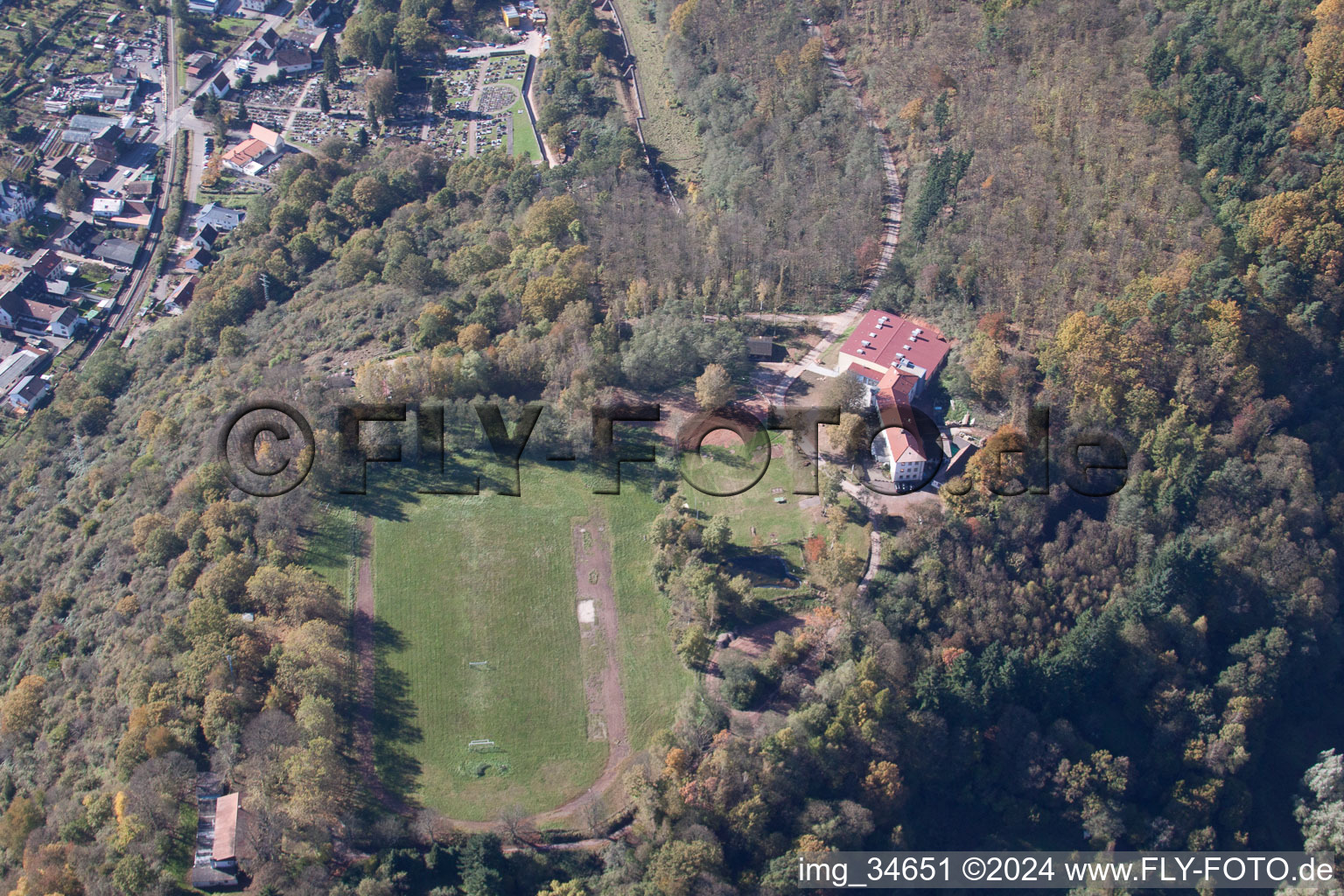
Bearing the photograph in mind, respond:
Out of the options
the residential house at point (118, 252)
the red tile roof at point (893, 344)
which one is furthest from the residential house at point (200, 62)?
the red tile roof at point (893, 344)

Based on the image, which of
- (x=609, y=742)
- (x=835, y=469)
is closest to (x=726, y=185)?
(x=835, y=469)

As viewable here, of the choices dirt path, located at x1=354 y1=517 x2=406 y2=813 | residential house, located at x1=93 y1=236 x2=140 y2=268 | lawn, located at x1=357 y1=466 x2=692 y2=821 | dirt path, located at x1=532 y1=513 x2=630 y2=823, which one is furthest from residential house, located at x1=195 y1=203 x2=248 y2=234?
dirt path, located at x1=532 y1=513 x2=630 y2=823

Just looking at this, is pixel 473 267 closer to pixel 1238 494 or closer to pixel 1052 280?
pixel 1052 280

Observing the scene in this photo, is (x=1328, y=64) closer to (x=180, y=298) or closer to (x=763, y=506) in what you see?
(x=763, y=506)

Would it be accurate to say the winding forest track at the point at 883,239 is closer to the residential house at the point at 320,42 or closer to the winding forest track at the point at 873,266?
the winding forest track at the point at 873,266

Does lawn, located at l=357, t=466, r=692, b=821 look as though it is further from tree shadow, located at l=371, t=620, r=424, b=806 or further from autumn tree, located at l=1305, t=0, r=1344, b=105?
autumn tree, located at l=1305, t=0, r=1344, b=105
